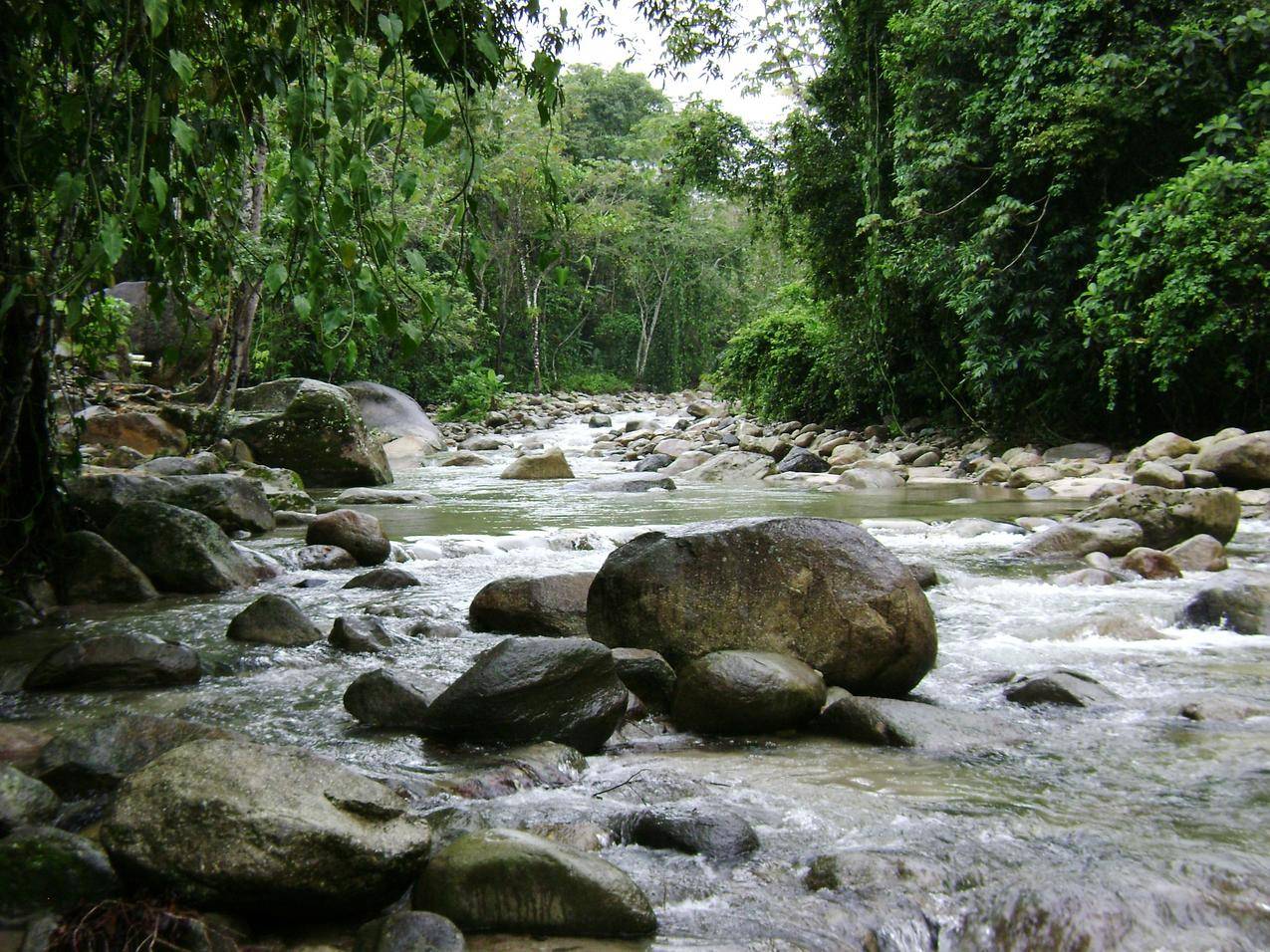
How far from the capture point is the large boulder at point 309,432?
13000mm

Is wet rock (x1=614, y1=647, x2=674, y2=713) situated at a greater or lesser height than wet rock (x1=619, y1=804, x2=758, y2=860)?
greater

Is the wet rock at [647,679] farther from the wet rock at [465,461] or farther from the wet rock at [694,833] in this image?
the wet rock at [465,461]

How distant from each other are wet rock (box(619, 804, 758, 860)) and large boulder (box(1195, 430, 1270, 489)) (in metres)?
9.76

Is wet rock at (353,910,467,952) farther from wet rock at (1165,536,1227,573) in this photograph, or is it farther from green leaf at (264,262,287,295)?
wet rock at (1165,536,1227,573)

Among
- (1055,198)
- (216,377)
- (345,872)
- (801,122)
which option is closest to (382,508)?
(216,377)

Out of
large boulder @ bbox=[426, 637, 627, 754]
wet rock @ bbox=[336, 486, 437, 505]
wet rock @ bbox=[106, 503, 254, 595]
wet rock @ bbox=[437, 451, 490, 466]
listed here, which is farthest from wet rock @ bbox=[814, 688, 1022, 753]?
wet rock @ bbox=[437, 451, 490, 466]

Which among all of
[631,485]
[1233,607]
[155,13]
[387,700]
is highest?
[155,13]

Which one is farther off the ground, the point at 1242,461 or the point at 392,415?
→ the point at 392,415

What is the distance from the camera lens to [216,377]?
554 inches

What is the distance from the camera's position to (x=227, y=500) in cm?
829

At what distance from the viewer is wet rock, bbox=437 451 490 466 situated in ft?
57.8

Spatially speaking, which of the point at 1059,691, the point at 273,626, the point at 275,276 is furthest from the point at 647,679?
the point at 275,276

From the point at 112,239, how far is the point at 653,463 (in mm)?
15234

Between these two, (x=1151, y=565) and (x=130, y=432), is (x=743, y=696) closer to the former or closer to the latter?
(x=1151, y=565)
